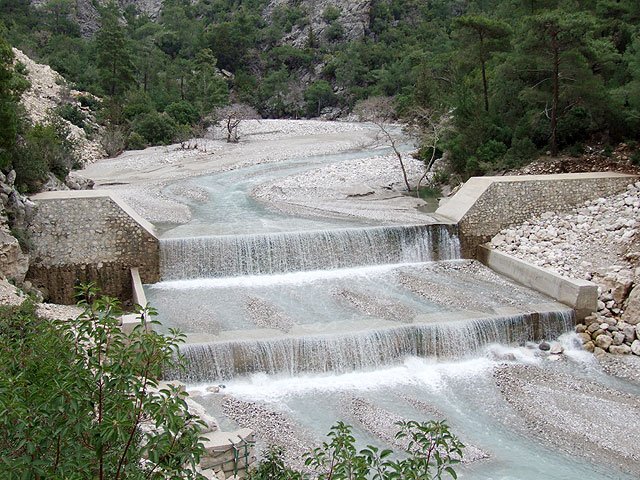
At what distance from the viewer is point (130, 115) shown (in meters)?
33.2

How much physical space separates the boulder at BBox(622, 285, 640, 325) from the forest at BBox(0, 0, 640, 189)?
5.88 m

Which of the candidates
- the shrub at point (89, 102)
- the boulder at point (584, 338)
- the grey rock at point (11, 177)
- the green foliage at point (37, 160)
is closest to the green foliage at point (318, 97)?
the shrub at point (89, 102)

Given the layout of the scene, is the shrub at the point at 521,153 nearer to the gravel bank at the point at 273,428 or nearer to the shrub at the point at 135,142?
the gravel bank at the point at 273,428

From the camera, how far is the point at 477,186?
15.5 metres

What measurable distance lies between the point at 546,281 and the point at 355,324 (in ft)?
14.2

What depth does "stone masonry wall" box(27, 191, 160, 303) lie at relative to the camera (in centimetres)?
1259

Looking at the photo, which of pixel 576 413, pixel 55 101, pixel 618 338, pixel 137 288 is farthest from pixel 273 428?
pixel 55 101

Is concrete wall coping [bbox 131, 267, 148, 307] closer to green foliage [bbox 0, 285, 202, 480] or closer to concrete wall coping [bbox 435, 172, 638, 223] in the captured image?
concrete wall coping [bbox 435, 172, 638, 223]

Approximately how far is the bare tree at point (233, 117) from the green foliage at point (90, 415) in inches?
1229

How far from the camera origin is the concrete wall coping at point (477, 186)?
15.1 meters

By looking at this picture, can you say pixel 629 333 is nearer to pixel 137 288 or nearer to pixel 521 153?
pixel 521 153

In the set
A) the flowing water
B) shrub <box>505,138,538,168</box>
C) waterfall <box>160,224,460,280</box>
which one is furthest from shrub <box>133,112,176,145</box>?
waterfall <box>160,224,460,280</box>

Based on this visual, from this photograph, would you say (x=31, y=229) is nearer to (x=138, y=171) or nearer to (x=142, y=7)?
(x=138, y=171)

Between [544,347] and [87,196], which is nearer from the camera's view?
[544,347]
